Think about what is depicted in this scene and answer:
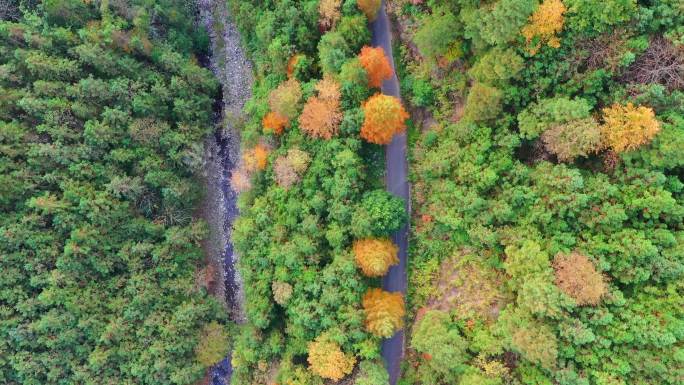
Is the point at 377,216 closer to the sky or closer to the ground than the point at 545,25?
closer to the ground

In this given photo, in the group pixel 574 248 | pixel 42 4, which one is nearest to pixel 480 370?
pixel 574 248

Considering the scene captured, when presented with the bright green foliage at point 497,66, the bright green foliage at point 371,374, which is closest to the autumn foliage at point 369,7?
the bright green foliage at point 497,66

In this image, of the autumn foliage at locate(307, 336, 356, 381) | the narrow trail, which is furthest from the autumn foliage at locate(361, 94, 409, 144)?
the narrow trail

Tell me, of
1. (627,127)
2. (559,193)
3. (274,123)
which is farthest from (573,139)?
(274,123)

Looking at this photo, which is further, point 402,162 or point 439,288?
point 402,162

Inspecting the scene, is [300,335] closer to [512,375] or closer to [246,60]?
[512,375]

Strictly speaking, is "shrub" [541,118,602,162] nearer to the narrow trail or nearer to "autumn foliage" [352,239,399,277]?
"autumn foliage" [352,239,399,277]

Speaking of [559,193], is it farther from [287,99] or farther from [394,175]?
[287,99]
